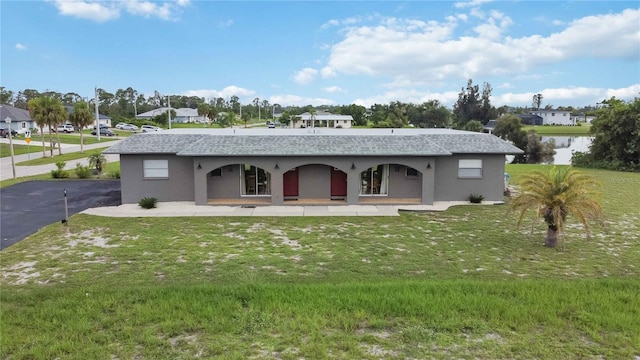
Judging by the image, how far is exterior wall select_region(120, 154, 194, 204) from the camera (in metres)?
19.9

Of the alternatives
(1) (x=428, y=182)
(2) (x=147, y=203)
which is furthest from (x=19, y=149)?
(1) (x=428, y=182)

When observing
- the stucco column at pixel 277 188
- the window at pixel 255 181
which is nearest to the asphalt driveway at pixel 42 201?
the window at pixel 255 181

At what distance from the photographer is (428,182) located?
64.8ft

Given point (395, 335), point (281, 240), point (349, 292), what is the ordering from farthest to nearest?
point (281, 240)
point (349, 292)
point (395, 335)

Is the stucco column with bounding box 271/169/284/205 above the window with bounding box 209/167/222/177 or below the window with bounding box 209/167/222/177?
below

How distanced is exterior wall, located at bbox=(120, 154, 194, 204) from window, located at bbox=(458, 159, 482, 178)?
12.6 metres

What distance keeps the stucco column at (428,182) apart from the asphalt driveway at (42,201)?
46.4 feet

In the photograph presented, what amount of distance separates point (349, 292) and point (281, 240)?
17.3ft

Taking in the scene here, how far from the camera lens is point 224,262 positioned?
1148 centimetres

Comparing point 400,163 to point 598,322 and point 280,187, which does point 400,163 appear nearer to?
point 280,187

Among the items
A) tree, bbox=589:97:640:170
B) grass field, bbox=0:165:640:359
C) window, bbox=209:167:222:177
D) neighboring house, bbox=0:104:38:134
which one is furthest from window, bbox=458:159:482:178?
neighboring house, bbox=0:104:38:134

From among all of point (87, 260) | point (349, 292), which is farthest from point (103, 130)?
point (349, 292)

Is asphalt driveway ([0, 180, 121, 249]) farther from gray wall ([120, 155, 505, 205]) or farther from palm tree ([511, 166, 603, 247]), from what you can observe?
palm tree ([511, 166, 603, 247])

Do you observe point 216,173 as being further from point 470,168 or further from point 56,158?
point 56,158
